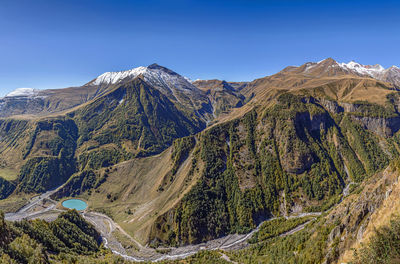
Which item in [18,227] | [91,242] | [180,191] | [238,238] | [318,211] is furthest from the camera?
[180,191]

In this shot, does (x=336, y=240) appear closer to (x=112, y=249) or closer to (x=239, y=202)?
(x=239, y=202)

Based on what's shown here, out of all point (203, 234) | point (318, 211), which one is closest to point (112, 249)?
point (203, 234)

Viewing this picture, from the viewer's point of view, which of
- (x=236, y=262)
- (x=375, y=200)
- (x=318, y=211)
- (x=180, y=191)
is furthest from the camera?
(x=180, y=191)

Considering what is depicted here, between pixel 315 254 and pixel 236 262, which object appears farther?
pixel 236 262

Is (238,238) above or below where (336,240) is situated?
below

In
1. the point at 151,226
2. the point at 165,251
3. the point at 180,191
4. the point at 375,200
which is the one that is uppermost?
the point at 375,200

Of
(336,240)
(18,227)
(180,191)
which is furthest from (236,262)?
(18,227)

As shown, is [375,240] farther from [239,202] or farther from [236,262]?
[239,202]

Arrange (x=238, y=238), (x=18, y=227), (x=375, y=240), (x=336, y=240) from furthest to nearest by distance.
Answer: (x=238, y=238) < (x=18, y=227) < (x=336, y=240) < (x=375, y=240)

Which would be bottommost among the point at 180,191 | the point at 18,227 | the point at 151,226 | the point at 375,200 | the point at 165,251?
the point at 165,251
